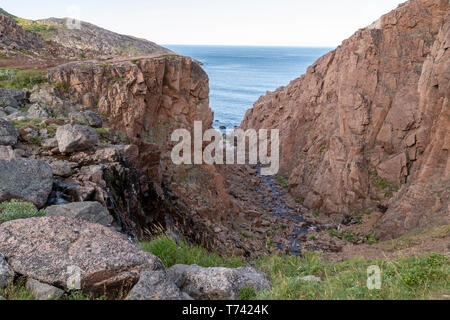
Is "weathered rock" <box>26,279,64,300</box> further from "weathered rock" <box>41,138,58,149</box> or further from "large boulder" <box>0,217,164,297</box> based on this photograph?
"weathered rock" <box>41,138,58,149</box>

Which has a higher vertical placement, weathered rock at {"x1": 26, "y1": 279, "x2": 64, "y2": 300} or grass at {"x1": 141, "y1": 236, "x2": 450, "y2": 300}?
weathered rock at {"x1": 26, "y1": 279, "x2": 64, "y2": 300}

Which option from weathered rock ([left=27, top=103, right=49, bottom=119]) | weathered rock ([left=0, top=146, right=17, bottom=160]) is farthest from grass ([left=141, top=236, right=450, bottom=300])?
weathered rock ([left=27, top=103, right=49, bottom=119])

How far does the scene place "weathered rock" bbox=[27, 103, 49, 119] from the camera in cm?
1289

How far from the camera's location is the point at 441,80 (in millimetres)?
19844

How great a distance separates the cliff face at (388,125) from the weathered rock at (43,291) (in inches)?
747

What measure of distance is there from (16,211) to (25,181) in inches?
48.9

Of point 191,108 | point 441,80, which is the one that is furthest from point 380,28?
point 191,108

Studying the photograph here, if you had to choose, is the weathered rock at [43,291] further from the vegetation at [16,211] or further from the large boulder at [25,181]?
the large boulder at [25,181]

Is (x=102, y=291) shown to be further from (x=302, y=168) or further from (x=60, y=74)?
(x=302, y=168)

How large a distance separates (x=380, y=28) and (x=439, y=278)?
25.5 metres

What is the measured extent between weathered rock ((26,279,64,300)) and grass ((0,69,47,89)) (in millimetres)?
13909

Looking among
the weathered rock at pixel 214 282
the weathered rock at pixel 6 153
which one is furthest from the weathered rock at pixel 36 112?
the weathered rock at pixel 214 282

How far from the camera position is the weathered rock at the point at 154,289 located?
4105 mm

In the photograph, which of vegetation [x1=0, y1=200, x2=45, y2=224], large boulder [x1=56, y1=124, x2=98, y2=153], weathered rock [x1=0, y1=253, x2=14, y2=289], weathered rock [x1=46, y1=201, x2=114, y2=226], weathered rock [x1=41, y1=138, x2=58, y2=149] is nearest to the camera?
weathered rock [x1=0, y1=253, x2=14, y2=289]
